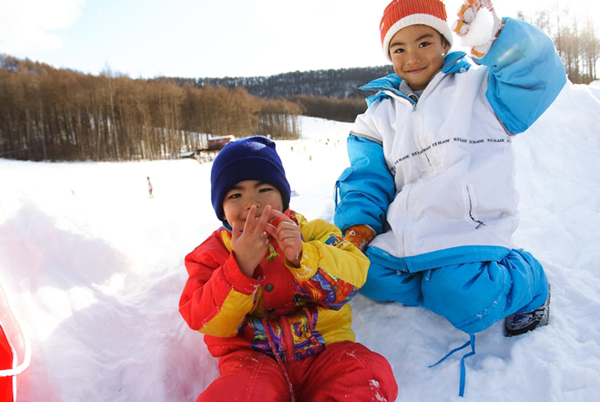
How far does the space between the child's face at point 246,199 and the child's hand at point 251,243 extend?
0.20 meters

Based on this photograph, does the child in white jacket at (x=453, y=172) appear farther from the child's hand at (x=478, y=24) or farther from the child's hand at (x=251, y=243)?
the child's hand at (x=251, y=243)

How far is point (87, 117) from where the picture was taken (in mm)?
27312

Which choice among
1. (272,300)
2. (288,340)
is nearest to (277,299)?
(272,300)

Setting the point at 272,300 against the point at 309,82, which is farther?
the point at 309,82

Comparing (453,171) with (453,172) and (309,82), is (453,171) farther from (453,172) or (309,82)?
(309,82)

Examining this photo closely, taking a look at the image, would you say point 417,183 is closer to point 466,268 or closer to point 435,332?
point 466,268

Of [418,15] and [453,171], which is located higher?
[418,15]

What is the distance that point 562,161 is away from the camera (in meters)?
3.21

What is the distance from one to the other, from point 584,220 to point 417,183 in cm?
161

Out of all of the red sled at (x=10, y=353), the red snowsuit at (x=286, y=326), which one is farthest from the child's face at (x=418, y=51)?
the red sled at (x=10, y=353)

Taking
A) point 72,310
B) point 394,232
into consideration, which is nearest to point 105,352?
point 72,310

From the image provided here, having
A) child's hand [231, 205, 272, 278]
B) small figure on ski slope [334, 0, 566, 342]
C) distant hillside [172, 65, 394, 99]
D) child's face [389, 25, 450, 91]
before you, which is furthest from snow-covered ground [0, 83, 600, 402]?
distant hillside [172, 65, 394, 99]

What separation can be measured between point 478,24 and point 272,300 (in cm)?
128

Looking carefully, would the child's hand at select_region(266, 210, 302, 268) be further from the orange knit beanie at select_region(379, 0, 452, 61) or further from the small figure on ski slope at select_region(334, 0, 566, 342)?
the orange knit beanie at select_region(379, 0, 452, 61)
